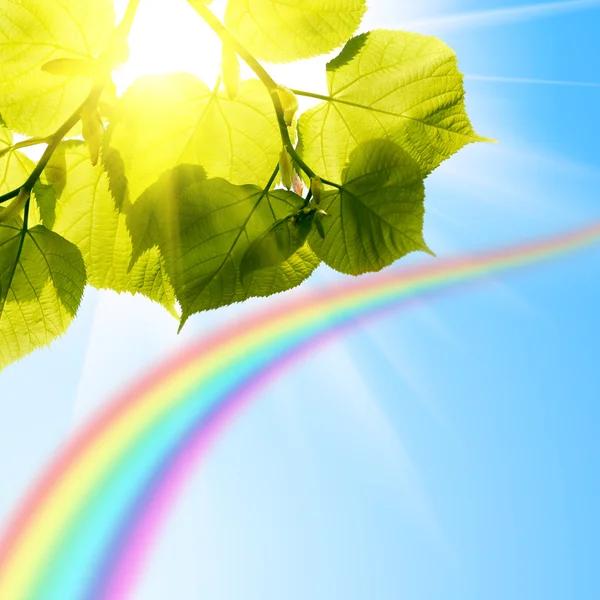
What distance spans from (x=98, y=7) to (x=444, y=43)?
0.16 metres

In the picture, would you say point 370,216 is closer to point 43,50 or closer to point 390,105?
point 390,105

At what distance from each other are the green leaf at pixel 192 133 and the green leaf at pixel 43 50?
0.04 m

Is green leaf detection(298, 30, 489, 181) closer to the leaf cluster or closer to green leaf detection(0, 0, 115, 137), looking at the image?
the leaf cluster

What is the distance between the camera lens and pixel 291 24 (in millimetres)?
274

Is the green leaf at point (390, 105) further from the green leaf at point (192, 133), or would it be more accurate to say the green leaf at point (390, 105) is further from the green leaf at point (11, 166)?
the green leaf at point (11, 166)

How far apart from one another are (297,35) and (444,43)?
0.08 m

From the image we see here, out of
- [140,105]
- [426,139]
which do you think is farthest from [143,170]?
[426,139]

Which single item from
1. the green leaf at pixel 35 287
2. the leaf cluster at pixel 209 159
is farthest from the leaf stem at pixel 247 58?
the green leaf at pixel 35 287

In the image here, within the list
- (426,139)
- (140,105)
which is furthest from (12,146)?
(426,139)

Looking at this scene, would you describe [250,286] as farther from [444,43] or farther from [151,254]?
[444,43]

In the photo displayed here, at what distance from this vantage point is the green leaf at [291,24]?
269 millimetres

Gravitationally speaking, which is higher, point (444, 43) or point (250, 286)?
point (444, 43)

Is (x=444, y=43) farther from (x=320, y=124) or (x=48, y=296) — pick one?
(x=48, y=296)

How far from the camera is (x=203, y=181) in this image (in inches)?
9.9
